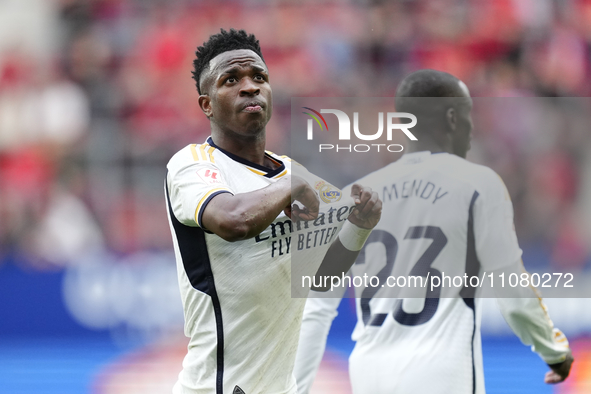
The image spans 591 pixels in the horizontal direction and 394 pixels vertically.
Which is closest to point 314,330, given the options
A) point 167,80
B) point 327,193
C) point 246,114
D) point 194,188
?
point 327,193

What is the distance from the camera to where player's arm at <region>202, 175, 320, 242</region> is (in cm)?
210

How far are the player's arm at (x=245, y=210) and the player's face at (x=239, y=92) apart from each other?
1.30ft

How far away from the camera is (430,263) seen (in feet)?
10.0

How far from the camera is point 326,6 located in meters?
8.74

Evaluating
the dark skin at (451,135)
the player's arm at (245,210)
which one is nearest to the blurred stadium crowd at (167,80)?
the dark skin at (451,135)

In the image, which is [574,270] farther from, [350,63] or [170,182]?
[170,182]

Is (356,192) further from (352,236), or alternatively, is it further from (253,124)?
(253,124)

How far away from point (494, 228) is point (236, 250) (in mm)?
1139

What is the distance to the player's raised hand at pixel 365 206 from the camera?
2.63m

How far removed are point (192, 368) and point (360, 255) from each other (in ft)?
3.41

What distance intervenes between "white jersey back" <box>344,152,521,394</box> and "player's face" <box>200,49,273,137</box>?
85cm

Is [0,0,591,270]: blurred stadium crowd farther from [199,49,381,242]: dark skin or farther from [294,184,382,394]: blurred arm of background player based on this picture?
[199,49,381,242]: dark skin

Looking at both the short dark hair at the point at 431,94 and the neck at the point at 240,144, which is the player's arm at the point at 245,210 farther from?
the short dark hair at the point at 431,94

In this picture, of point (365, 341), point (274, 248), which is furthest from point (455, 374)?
point (274, 248)
